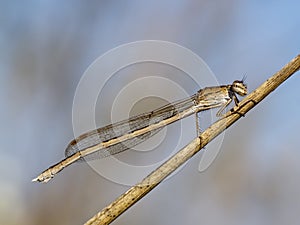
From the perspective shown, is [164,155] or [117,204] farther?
[164,155]

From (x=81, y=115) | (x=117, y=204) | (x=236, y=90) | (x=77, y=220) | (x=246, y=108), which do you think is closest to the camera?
(x=117, y=204)

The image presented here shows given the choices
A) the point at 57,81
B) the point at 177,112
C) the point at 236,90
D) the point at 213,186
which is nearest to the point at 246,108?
the point at 236,90

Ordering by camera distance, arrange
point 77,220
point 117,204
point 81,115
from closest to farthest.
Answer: point 117,204
point 77,220
point 81,115

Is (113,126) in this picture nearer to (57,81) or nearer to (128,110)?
(128,110)

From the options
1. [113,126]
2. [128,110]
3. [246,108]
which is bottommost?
[246,108]

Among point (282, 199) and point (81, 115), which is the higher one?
point (81, 115)
